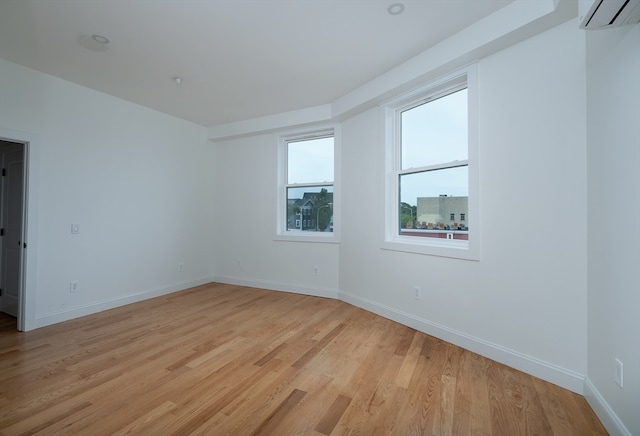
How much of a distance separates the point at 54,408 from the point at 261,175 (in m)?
3.66

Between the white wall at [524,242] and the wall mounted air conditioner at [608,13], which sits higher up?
the wall mounted air conditioner at [608,13]

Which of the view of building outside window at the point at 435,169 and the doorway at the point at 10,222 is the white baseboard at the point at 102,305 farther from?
the view of building outside window at the point at 435,169

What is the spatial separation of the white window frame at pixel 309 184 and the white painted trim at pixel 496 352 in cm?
134

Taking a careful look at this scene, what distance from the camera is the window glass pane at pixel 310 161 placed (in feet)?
14.3

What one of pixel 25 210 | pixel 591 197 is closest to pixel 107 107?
pixel 25 210

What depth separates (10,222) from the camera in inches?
139

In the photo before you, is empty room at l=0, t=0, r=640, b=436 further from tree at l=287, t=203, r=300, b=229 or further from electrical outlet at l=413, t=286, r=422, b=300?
tree at l=287, t=203, r=300, b=229

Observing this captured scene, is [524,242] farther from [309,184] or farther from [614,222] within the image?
[309,184]

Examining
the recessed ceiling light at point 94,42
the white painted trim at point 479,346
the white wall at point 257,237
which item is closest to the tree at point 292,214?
the white wall at point 257,237

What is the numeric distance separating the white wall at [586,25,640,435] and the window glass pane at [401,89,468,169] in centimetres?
98

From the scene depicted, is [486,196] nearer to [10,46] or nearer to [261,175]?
Answer: [261,175]

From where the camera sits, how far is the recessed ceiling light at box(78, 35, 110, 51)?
248cm

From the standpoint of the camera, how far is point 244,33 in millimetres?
2443

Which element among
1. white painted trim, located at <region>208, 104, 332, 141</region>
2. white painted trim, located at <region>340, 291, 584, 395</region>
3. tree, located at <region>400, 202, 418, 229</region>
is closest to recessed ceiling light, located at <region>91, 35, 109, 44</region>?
white painted trim, located at <region>208, 104, 332, 141</region>
